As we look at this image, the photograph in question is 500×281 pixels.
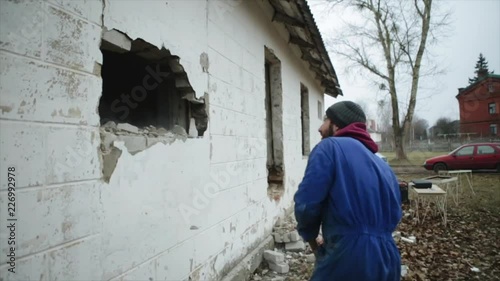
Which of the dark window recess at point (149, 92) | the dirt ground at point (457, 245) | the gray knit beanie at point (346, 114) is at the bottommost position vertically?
the dirt ground at point (457, 245)

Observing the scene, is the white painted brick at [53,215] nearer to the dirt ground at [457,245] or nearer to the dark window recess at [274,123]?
the dirt ground at [457,245]

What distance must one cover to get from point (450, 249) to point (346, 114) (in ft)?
13.7

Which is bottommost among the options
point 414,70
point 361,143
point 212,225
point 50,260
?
point 212,225

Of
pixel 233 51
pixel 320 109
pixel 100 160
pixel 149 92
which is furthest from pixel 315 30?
pixel 320 109

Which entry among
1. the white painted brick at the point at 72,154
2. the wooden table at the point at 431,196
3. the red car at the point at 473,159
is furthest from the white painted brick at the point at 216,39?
the red car at the point at 473,159

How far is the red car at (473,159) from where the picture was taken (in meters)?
13.9

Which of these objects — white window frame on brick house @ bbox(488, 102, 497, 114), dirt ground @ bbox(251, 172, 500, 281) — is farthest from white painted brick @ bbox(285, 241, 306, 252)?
white window frame on brick house @ bbox(488, 102, 497, 114)

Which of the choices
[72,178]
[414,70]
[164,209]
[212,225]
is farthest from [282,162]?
[414,70]

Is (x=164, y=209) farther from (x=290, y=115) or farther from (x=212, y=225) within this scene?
(x=290, y=115)

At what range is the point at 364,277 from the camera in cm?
163

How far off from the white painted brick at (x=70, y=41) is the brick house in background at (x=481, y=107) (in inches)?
1682

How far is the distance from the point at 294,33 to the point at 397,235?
415cm

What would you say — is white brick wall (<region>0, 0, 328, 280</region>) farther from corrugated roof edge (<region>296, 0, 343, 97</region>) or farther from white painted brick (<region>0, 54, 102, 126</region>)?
corrugated roof edge (<region>296, 0, 343, 97</region>)

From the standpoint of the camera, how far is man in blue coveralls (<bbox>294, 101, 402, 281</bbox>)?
165 centimetres
